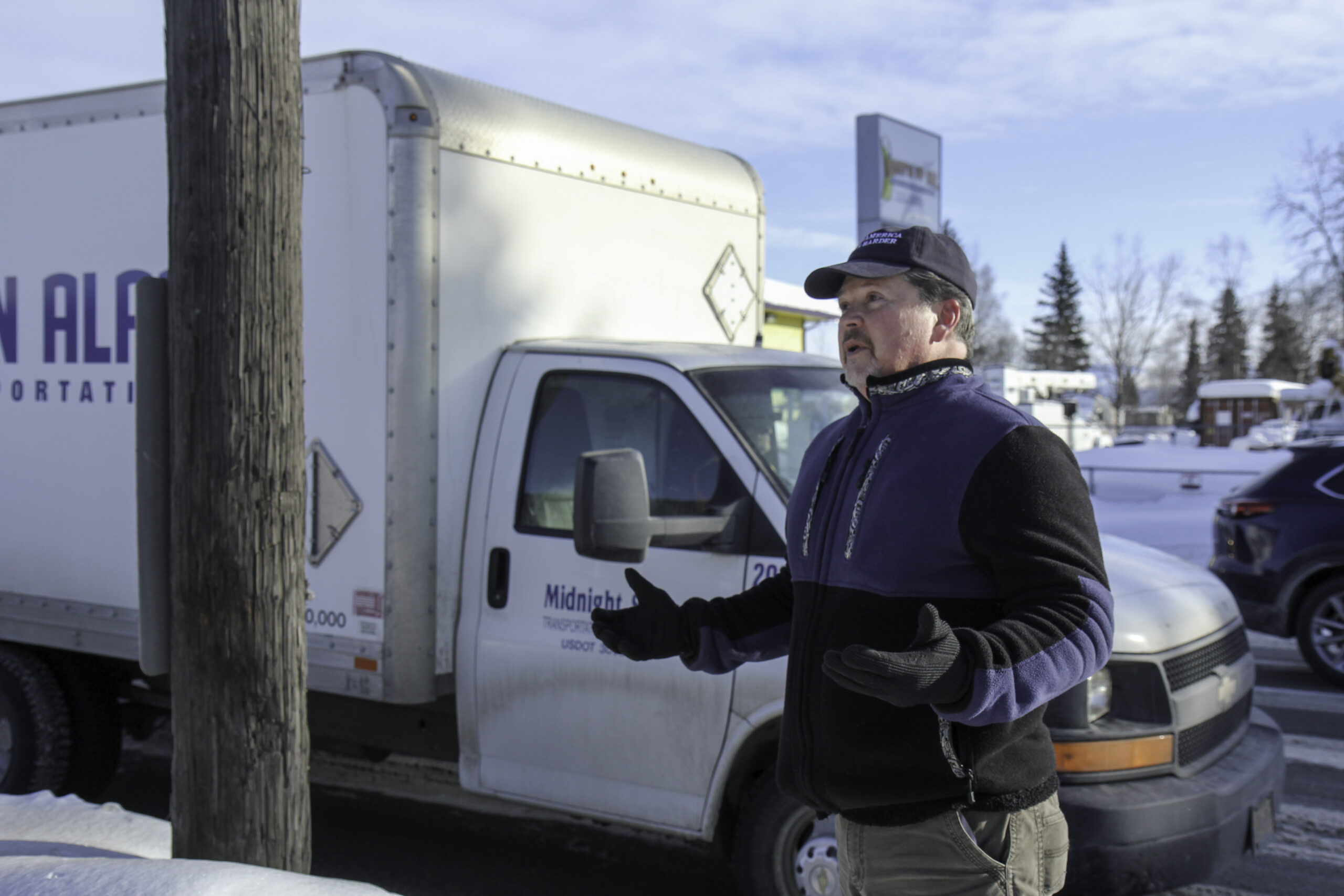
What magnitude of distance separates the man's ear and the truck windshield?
1.42 metres

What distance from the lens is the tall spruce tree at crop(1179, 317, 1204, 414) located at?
77.6 m

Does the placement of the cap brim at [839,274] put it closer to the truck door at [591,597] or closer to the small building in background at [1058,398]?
the truck door at [591,597]

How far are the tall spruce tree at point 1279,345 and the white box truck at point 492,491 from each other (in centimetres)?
6329

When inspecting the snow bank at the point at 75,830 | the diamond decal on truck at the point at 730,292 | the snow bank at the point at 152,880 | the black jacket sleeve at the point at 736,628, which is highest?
the diamond decal on truck at the point at 730,292

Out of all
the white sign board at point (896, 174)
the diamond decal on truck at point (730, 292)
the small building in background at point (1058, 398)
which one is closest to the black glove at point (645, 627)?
the diamond decal on truck at point (730, 292)

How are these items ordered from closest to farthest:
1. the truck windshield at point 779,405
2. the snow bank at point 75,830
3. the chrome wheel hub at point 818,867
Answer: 1. the snow bank at point 75,830
2. the chrome wheel hub at point 818,867
3. the truck windshield at point 779,405

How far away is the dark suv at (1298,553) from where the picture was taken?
7.40 meters

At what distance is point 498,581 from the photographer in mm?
3961

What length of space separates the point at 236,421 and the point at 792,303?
10602 millimetres

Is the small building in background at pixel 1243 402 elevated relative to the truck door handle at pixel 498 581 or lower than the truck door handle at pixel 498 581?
elevated

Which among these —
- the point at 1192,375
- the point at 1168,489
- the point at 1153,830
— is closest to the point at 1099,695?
the point at 1153,830

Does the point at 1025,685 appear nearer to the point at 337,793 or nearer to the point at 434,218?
the point at 434,218

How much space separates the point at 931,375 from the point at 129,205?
356 centimetres

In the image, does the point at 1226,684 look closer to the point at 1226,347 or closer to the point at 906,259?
the point at 906,259
